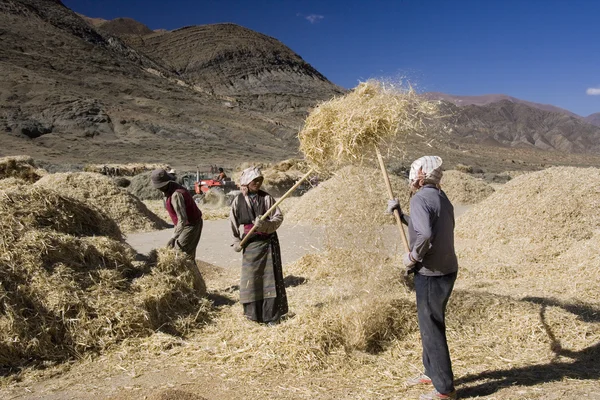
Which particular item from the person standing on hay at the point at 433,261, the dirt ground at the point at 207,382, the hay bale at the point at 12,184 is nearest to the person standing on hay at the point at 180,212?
the hay bale at the point at 12,184

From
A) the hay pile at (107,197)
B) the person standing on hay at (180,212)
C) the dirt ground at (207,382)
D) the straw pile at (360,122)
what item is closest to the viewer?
the dirt ground at (207,382)

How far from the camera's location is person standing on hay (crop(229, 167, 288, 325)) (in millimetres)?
4676

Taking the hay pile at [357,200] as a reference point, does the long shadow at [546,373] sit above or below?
below

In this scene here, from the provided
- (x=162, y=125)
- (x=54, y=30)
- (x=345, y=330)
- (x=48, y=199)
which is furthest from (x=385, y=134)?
(x=54, y=30)

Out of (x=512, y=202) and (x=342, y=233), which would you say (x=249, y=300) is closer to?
(x=342, y=233)

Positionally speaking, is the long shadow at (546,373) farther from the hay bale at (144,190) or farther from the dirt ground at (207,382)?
the hay bale at (144,190)

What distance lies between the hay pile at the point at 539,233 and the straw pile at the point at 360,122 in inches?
109

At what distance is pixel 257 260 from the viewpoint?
4707 millimetres

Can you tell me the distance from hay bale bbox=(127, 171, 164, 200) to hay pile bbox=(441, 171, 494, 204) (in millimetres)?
8874

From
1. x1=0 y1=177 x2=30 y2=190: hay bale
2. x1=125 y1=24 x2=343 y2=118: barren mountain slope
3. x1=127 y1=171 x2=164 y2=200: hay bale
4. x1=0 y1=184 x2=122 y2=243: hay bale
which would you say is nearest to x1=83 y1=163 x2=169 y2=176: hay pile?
x1=127 y1=171 x2=164 y2=200: hay bale

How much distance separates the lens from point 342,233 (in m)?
4.37

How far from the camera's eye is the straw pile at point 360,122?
3947mm

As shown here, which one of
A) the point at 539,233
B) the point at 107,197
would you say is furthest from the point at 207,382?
the point at 107,197

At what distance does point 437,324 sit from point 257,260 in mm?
1986
